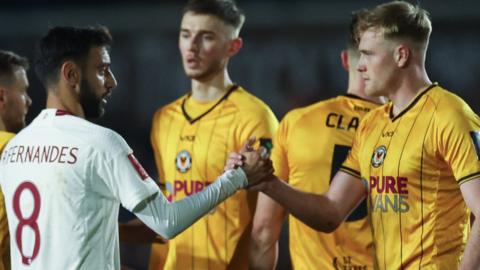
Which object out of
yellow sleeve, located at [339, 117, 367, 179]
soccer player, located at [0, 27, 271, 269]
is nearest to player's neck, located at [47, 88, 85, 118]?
soccer player, located at [0, 27, 271, 269]

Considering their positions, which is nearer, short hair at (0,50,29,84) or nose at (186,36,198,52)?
short hair at (0,50,29,84)

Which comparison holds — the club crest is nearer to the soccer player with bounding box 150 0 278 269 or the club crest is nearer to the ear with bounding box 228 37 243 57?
the soccer player with bounding box 150 0 278 269

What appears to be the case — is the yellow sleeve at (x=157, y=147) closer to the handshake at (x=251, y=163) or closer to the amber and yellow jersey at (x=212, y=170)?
the amber and yellow jersey at (x=212, y=170)

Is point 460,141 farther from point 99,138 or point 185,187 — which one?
point 185,187

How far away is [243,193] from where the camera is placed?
567 cm

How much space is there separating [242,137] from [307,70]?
141 inches

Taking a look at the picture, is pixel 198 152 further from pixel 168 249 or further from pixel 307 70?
pixel 307 70

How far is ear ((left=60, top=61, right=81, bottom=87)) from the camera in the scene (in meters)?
4.32

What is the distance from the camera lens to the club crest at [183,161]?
5.71m

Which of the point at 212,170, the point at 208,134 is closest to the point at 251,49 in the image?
the point at 208,134

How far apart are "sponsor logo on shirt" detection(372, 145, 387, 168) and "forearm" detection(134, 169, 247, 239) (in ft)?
2.26

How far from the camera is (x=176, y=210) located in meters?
4.20

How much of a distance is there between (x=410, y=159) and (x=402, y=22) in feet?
2.11

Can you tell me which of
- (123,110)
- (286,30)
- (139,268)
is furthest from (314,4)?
(139,268)
